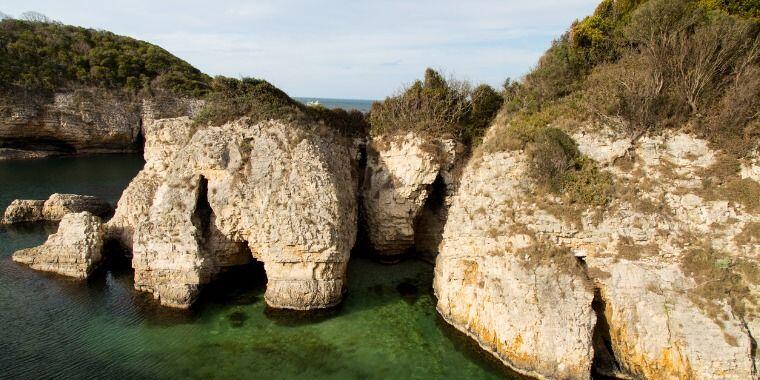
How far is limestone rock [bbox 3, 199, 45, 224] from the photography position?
28828 millimetres

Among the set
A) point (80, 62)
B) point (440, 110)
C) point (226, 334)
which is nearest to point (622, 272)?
point (440, 110)

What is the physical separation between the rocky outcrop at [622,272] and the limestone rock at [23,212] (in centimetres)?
2979

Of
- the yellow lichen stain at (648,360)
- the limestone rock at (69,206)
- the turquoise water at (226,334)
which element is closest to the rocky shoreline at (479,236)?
the yellow lichen stain at (648,360)

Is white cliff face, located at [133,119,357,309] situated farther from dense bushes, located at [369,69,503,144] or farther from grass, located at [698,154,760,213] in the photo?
grass, located at [698,154,760,213]

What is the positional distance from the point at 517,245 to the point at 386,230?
8.33 meters

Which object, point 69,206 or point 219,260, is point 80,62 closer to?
point 69,206

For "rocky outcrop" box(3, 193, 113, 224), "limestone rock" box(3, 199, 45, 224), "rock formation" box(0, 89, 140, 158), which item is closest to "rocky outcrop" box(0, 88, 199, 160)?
"rock formation" box(0, 89, 140, 158)

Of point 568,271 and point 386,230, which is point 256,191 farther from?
point 568,271

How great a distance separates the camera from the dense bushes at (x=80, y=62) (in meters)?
52.9

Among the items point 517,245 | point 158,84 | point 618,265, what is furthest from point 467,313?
point 158,84

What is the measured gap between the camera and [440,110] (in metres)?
22.8

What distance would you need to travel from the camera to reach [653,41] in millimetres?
17781

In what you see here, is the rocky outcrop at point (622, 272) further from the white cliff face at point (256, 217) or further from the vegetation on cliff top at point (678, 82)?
the white cliff face at point (256, 217)

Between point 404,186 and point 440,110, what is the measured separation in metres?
4.59
